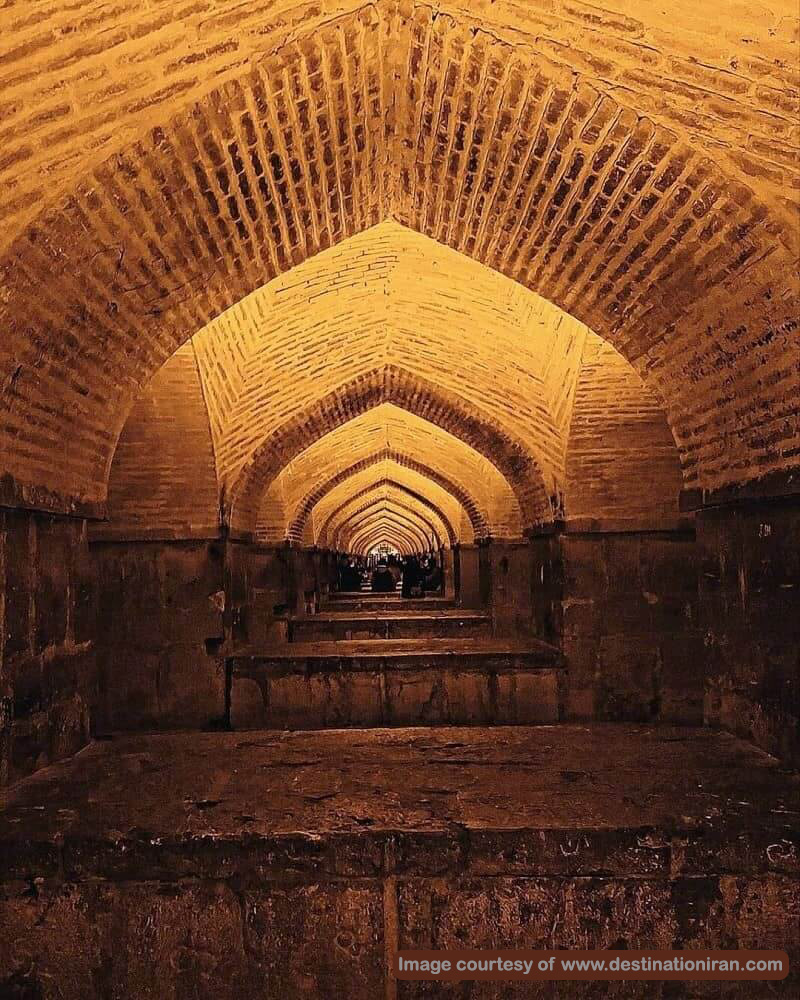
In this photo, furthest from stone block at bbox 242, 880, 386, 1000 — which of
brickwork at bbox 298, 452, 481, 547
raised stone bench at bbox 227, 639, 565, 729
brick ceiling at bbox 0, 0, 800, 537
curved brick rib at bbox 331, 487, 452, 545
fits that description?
curved brick rib at bbox 331, 487, 452, 545

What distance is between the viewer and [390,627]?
10305mm

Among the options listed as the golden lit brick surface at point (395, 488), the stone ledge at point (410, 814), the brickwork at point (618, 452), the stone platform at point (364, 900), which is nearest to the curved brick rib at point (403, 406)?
the brickwork at point (618, 452)

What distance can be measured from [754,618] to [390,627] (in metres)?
6.62

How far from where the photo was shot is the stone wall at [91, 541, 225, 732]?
7293 millimetres

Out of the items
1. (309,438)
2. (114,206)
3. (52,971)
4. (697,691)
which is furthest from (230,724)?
(114,206)

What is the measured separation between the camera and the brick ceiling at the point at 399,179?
2990 millimetres

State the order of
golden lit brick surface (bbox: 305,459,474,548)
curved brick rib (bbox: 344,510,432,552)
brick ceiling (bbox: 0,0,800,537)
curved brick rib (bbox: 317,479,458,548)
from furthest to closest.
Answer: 1. curved brick rib (bbox: 344,510,432,552)
2. curved brick rib (bbox: 317,479,458,548)
3. golden lit brick surface (bbox: 305,459,474,548)
4. brick ceiling (bbox: 0,0,800,537)

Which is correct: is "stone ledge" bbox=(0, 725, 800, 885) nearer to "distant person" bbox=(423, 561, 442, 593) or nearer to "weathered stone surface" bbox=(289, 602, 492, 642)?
"weathered stone surface" bbox=(289, 602, 492, 642)

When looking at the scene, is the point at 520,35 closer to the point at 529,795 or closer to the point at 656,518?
the point at 529,795

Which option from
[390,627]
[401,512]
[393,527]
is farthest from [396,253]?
[393,527]

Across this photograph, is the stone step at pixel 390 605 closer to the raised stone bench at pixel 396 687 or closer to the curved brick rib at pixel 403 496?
the curved brick rib at pixel 403 496

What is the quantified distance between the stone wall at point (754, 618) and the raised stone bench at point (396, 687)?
2.91 m

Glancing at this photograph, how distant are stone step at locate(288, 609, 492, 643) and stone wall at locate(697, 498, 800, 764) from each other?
576 cm

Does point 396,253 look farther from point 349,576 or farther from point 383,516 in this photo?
point 349,576
